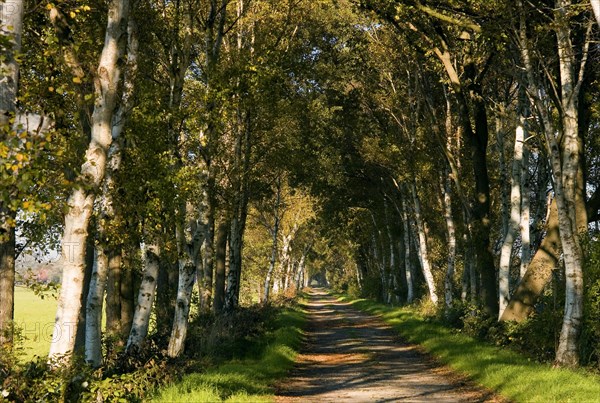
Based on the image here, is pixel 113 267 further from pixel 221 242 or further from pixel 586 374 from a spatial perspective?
pixel 586 374

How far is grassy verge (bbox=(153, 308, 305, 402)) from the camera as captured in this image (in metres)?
11.4

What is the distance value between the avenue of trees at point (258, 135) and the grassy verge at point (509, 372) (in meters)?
1.13

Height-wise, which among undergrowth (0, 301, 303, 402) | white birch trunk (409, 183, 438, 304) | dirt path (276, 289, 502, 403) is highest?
white birch trunk (409, 183, 438, 304)

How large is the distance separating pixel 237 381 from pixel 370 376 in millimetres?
4386

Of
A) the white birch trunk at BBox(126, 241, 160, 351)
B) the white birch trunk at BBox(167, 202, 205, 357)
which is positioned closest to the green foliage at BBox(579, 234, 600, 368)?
the white birch trunk at BBox(167, 202, 205, 357)

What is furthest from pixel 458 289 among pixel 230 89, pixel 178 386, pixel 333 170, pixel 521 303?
pixel 178 386

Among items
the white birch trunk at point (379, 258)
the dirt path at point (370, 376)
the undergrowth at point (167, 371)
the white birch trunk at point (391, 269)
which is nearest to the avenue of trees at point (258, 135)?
the undergrowth at point (167, 371)

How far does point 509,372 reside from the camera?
14.2m

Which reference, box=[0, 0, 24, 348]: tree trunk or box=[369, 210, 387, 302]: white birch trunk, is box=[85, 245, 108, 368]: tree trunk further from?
Result: box=[369, 210, 387, 302]: white birch trunk

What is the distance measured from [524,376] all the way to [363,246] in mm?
61509

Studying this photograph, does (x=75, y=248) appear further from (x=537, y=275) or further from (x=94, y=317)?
(x=537, y=275)

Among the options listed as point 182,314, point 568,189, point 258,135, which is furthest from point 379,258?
point 568,189

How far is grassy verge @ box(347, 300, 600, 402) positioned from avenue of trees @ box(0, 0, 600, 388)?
1134 mm

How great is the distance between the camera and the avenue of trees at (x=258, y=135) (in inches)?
429
